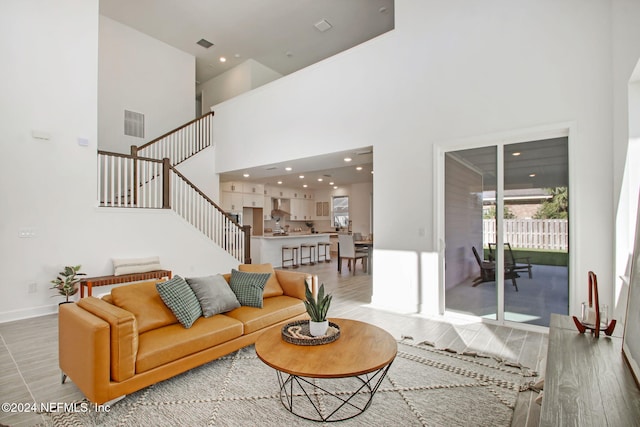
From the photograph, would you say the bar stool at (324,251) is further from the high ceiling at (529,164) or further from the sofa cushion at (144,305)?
the sofa cushion at (144,305)

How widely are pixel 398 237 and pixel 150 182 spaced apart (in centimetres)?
476

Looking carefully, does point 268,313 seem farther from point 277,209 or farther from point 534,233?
point 277,209

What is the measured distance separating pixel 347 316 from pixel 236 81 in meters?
7.60

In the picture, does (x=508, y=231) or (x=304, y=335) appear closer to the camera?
(x=304, y=335)

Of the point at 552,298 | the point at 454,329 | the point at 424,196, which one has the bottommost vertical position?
the point at 454,329

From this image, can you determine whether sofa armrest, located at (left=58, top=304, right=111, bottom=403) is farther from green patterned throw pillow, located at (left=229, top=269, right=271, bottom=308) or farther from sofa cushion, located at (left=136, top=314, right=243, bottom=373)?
green patterned throw pillow, located at (left=229, top=269, right=271, bottom=308)

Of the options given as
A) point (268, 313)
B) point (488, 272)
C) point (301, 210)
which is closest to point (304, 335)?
point (268, 313)

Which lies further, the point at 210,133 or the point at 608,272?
the point at 210,133

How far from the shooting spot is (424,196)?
4582 millimetres

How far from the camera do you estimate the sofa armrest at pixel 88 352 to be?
2.09 meters

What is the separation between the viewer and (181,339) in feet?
8.38

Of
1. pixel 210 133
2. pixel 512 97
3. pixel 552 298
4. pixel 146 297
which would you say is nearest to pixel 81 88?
pixel 210 133

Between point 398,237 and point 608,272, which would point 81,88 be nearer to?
point 398,237

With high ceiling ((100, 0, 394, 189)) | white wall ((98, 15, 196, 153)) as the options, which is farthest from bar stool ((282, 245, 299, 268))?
white wall ((98, 15, 196, 153))
